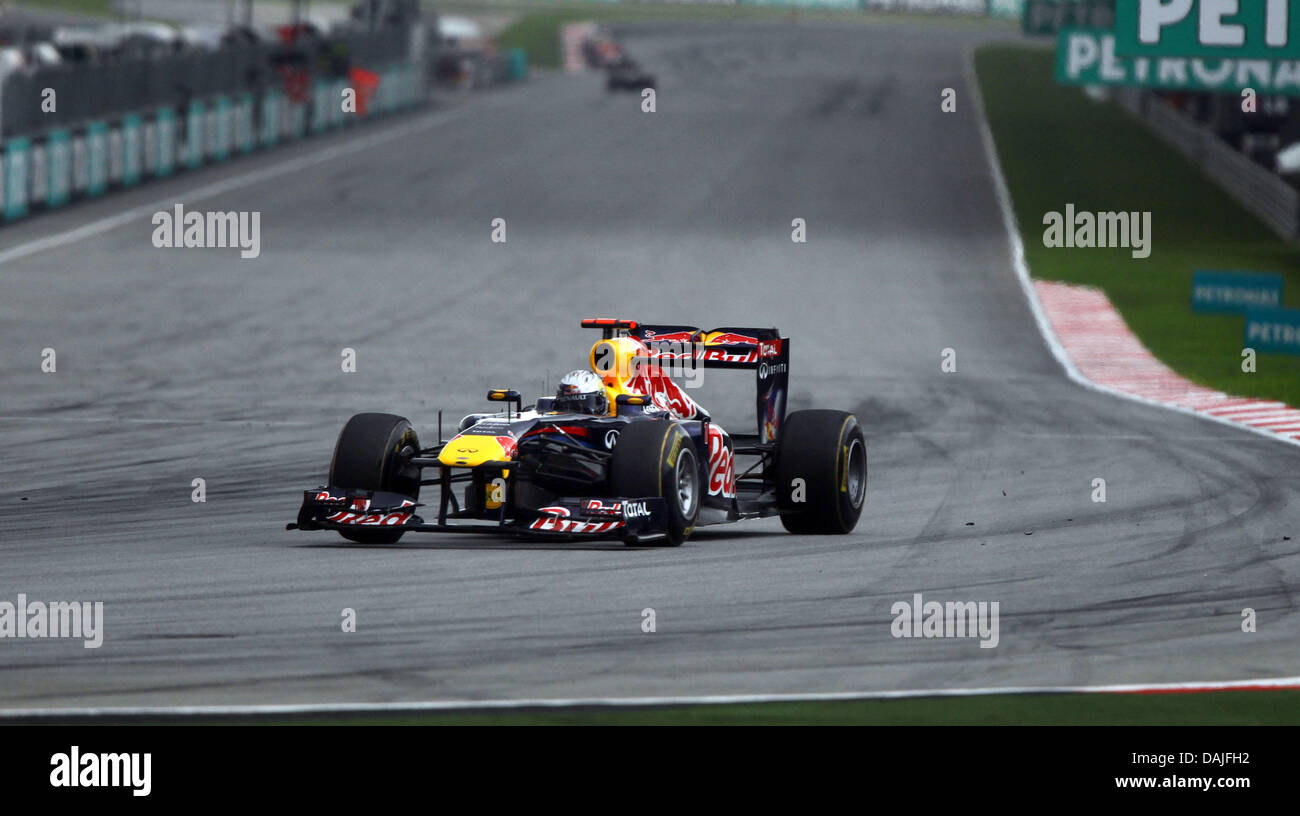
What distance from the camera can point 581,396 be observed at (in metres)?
13.3

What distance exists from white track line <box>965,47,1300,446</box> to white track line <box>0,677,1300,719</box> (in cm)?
1058

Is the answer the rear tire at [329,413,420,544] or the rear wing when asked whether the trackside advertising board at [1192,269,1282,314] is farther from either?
the rear tire at [329,413,420,544]

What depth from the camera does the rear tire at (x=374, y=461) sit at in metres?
12.9

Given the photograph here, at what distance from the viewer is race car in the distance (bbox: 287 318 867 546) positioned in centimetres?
1254

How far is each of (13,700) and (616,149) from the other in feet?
150

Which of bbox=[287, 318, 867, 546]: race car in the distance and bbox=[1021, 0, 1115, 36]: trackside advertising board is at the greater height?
bbox=[1021, 0, 1115, 36]: trackside advertising board

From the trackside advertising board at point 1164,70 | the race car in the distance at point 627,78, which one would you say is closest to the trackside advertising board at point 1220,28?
the trackside advertising board at point 1164,70

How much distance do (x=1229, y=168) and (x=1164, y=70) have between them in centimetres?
1500

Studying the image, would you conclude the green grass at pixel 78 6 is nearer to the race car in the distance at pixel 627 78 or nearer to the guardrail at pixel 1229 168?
the race car in the distance at pixel 627 78

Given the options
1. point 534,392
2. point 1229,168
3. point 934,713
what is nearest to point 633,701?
point 934,713

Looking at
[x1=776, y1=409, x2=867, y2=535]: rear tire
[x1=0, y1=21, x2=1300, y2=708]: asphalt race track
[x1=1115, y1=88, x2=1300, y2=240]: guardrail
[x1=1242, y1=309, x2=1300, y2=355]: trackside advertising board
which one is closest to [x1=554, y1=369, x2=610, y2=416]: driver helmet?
[x1=0, y1=21, x2=1300, y2=708]: asphalt race track

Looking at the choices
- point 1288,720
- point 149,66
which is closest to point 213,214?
point 149,66
